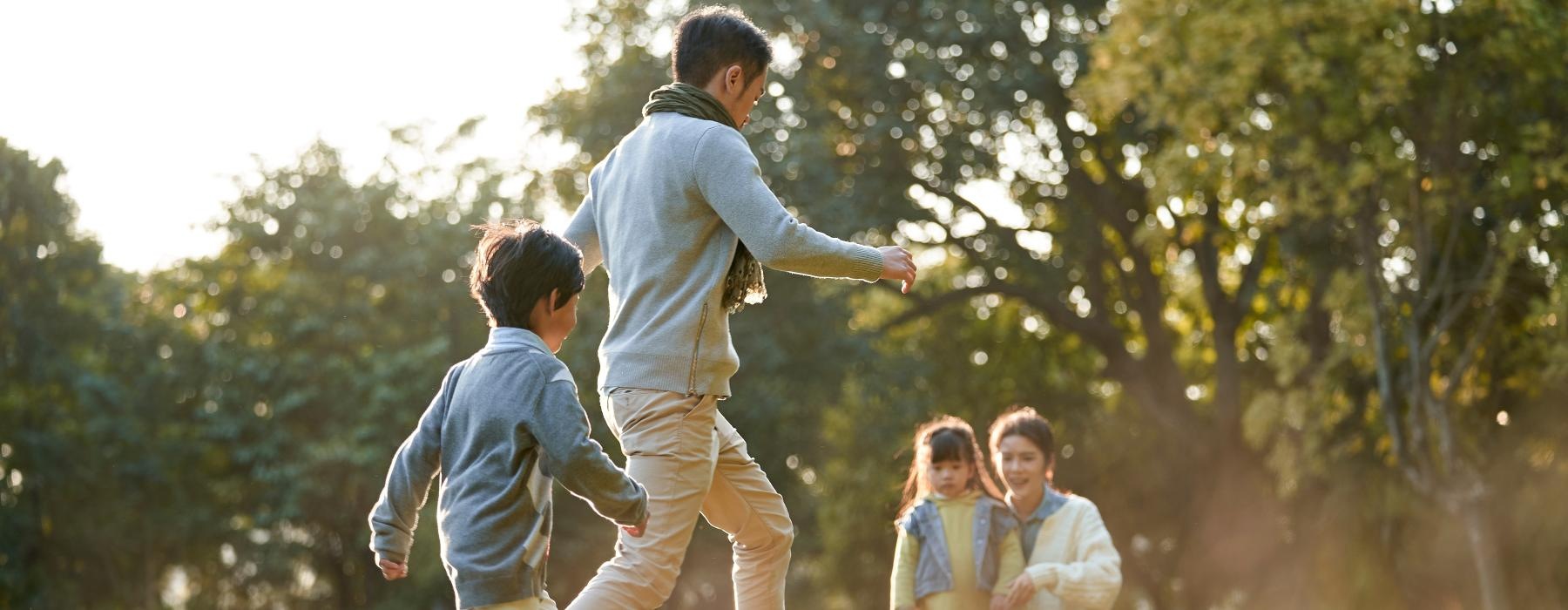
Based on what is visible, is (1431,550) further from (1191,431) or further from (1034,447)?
(1034,447)

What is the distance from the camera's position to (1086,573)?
5.61 m

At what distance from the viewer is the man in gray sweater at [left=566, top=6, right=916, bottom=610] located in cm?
415

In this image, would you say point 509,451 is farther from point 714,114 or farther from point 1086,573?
point 1086,573

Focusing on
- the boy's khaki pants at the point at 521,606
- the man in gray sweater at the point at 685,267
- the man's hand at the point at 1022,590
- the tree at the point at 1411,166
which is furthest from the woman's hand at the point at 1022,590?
the tree at the point at 1411,166

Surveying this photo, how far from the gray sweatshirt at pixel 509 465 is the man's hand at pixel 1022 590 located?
1975 millimetres

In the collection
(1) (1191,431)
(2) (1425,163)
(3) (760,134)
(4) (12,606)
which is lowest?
(4) (12,606)

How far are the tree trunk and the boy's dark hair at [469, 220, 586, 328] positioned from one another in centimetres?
1474

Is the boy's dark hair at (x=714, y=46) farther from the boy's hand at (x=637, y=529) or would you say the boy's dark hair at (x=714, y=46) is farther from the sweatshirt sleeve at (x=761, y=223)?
the boy's hand at (x=637, y=529)

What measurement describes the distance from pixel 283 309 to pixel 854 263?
23268 mm

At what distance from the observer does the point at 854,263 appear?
4.16 meters

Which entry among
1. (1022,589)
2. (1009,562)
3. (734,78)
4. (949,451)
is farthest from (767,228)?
(1009,562)

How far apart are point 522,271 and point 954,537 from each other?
244 cm

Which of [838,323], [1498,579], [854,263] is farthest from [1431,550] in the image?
[854,263]

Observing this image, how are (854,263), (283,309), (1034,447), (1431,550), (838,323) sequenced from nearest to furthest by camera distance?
(854,263) < (1034,447) < (1431,550) < (838,323) < (283,309)
